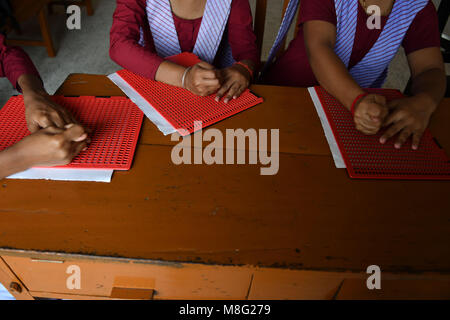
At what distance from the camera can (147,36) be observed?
3.95 feet

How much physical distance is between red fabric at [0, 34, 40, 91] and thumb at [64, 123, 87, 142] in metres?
0.46

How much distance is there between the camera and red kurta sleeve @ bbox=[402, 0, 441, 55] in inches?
40.0

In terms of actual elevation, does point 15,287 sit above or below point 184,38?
below

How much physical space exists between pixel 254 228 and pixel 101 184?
34 cm

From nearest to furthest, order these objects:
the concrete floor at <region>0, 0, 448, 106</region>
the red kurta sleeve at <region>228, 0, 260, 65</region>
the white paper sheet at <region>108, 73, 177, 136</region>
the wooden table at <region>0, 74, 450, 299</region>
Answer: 1. the wooden table at <region>0, 74, 450, 299</region>
2. the white paper sheet at <region>108, 73, 177, 136</region>
3. the red kurta sleeve at <region>228, 0, 260, 65</region>
4. the concrete floor at <region>0, 0, 448, 106</region>

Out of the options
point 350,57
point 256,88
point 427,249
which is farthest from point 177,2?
point 427,249

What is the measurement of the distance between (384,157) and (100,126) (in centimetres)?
74

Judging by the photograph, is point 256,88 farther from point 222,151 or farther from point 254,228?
point 254,228

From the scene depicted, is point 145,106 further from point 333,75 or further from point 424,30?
point 424,30

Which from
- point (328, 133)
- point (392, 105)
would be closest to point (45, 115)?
point (328, 133)

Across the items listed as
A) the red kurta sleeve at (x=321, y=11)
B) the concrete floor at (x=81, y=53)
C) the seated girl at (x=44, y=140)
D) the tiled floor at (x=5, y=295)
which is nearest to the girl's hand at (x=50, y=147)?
the seated girl at (x=44, y=140)

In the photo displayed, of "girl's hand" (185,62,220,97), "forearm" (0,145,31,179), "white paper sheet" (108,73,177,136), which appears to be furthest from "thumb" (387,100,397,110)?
"forearm" (0,145,31,179)

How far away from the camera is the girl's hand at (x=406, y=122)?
0.78m

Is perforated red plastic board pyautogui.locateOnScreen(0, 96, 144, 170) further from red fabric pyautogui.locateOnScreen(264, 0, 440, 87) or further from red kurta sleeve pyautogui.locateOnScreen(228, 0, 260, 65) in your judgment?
red fabric pyautogui.locateOnScreen(264, 0, 440, 87)
